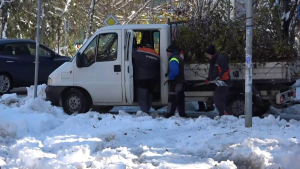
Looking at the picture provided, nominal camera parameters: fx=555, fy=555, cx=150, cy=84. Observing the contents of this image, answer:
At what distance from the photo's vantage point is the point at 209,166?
22.1 feet

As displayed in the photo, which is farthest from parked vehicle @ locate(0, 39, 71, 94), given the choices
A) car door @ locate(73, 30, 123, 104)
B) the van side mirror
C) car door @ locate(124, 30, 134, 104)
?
car door @ locate(124, 30, 134, 104)

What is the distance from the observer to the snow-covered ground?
679 cm

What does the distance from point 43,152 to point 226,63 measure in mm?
4594

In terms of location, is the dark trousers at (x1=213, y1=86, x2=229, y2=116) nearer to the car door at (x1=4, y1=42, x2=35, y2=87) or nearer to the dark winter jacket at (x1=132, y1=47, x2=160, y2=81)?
the dark winter jacket at (x1=132, y1=47, x2=160, y2=81)

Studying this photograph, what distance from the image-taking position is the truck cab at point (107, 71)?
11320 mm

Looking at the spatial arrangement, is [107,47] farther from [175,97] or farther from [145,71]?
[175,97]

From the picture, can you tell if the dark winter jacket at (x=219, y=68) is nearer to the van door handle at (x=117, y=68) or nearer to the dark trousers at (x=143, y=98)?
the dark trousers at (x=143, y=98)

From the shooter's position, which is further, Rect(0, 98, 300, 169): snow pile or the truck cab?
the truck cab

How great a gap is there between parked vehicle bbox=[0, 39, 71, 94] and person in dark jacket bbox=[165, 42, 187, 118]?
7015mm

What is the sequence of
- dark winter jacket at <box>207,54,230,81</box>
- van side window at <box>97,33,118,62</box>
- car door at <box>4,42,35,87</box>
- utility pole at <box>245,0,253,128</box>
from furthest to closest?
car door at <box>4,42,35,87</box>, van side window at <box>97,33,118,62</box>, dark winter jacket at <box>207,54,230,81</box>, utility pole at <box>245,0,253,128</box>

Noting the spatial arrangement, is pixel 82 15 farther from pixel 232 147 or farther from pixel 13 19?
pixel 232 147

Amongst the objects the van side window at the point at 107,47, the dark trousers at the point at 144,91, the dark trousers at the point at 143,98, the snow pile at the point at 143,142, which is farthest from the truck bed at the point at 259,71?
the van side window at the point at 107,47

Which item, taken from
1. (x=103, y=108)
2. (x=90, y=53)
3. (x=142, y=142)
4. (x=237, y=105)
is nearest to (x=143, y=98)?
(x=90, y=53)

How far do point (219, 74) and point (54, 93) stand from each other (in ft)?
12.3
